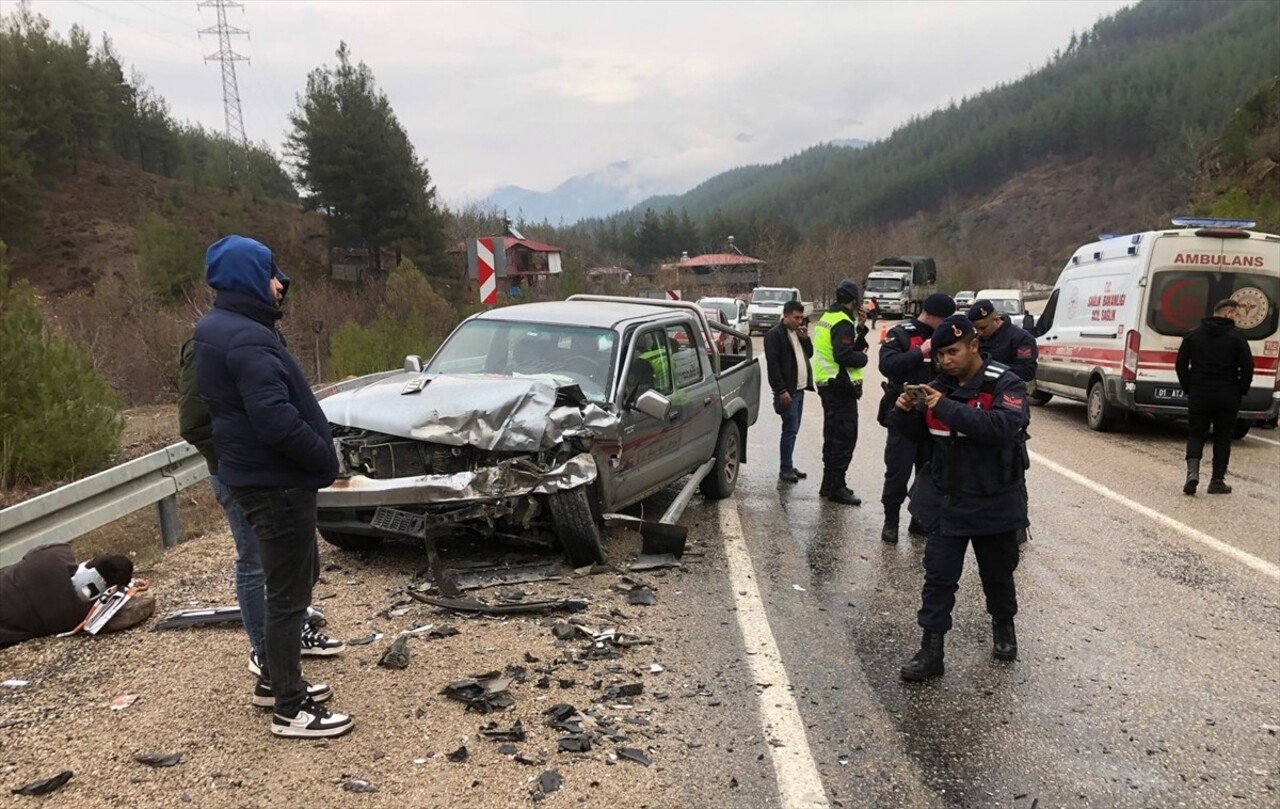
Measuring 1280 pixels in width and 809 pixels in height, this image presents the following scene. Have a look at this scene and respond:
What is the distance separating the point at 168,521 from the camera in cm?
593

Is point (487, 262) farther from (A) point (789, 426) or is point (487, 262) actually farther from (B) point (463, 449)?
(B) point (463, 449)

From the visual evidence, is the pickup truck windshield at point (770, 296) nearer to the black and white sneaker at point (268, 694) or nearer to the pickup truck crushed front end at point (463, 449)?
the pickup truck crushed front end at point (463, 449)

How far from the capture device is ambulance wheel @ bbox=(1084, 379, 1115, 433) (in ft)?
36.7

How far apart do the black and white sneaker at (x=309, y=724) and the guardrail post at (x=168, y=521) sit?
3.24 meters

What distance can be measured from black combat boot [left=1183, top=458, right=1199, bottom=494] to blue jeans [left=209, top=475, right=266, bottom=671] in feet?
26.0

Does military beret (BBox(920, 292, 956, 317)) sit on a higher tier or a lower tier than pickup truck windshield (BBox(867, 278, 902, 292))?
higher

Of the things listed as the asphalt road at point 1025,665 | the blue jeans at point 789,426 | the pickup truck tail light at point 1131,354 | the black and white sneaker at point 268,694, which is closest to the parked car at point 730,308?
the pickup truck tail light at point 1131,354

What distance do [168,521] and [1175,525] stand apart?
25.5 ft

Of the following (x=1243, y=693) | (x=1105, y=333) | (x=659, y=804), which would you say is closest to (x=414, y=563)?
(x=659, y=804)

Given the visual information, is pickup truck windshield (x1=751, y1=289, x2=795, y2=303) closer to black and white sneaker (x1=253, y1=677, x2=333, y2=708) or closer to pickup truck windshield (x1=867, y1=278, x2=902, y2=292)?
pickup truck windshield (x1=867, y1=278, x2=902, y2=292)

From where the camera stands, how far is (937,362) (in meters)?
4.08

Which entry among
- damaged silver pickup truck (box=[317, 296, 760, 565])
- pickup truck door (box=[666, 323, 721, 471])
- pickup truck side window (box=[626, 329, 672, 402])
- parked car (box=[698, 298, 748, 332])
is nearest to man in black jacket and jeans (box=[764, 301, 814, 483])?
pickup truck door (box=[666, 323, 721, 471])

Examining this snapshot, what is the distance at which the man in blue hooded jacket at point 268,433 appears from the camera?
2941 millimetres

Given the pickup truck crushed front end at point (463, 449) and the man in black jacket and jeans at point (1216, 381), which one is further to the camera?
the man in black jacket and jeans at point (1216, 381)
